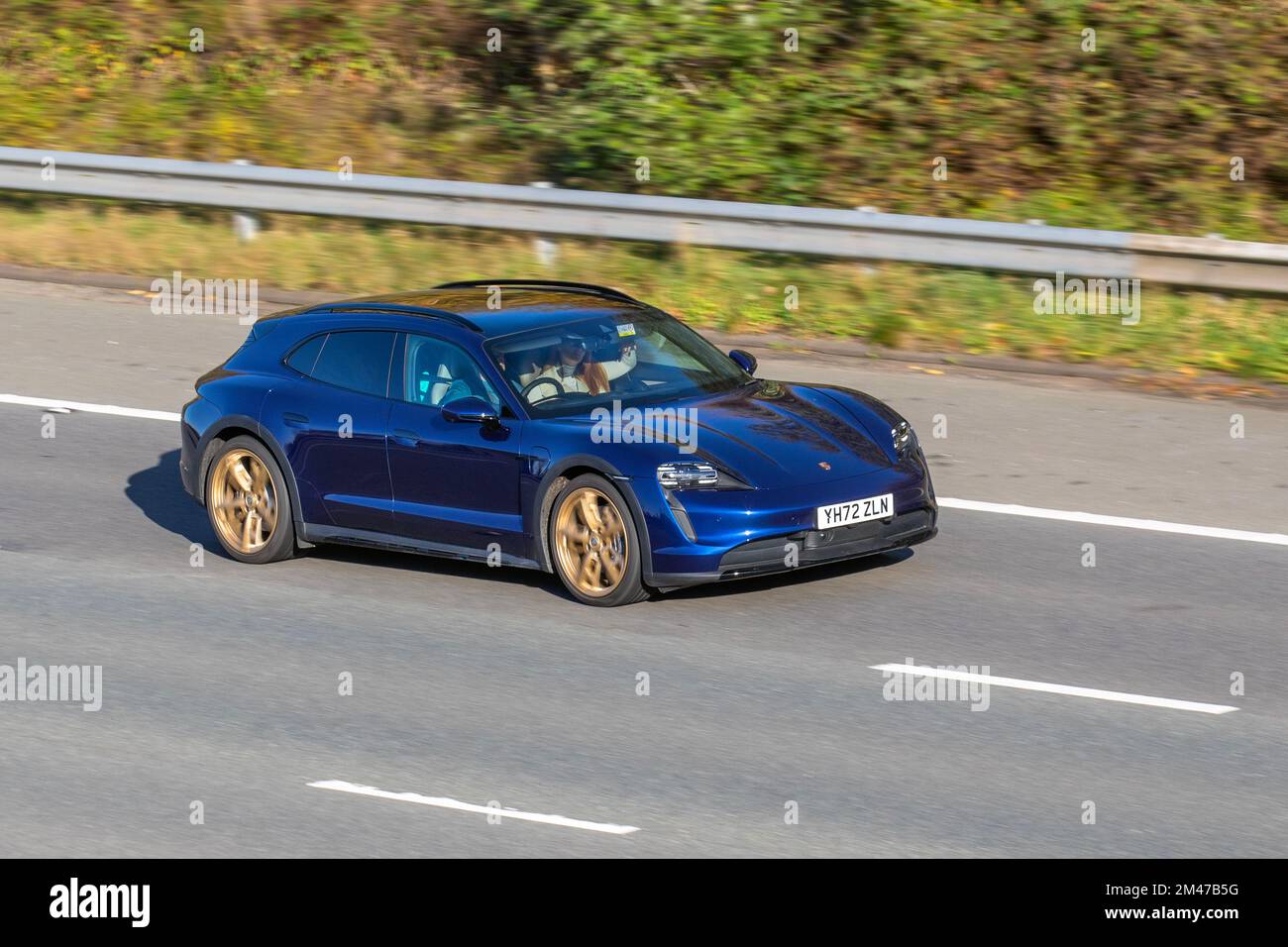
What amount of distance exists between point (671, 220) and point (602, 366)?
627 cm

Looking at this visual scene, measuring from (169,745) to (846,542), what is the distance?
3.32 metres

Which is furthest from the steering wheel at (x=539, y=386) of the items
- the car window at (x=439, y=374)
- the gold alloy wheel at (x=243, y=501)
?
the gold alloy wheel at (x=243, y=501)

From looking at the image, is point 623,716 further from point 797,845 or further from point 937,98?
point 937,98

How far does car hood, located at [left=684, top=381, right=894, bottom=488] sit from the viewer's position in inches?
369

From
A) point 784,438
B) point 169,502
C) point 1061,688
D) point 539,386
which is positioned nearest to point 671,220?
point 169,502

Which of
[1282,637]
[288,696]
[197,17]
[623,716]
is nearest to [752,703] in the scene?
[623,716]

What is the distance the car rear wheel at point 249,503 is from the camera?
10539 millimetres

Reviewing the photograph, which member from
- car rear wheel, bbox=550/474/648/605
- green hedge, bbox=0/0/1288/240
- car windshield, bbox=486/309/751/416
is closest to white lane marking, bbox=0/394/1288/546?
car windshield, bbox=486/309/751/416

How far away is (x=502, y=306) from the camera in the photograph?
416 inches

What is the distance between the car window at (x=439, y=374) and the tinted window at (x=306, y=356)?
0.68m

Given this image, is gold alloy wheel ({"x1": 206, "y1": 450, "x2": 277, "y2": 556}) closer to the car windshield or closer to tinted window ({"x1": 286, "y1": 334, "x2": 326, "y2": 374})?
tinted window ({"x1": 286, "y1": 334, "x2": 326, "y2": 374})

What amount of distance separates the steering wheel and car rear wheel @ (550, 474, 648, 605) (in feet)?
1.87

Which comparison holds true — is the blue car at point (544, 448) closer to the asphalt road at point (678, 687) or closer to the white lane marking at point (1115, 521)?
the asphalt road at point (678, 687)

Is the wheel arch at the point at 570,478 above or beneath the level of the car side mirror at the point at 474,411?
beneath
